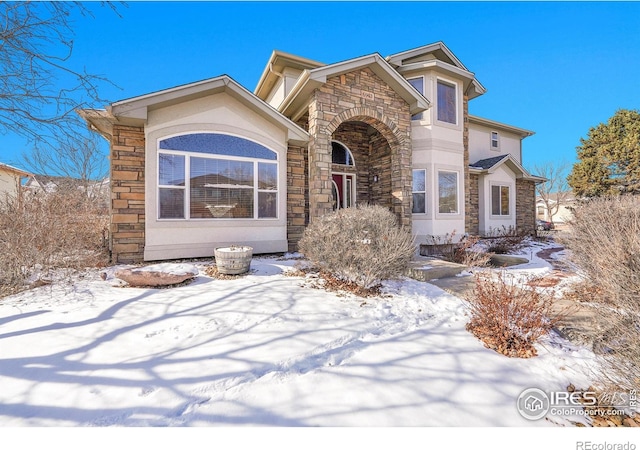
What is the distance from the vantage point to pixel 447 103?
1089 centimetres

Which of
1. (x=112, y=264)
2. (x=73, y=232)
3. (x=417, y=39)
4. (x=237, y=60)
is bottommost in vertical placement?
(x=112, y=264)

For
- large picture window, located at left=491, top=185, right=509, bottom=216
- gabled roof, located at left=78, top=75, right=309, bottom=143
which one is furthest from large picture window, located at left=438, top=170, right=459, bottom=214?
gabled roof, located at left=78, top=75, right=309, bottom=143

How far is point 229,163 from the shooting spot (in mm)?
7730

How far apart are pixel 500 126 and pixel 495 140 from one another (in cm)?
87

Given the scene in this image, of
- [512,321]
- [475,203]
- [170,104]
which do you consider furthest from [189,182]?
[475,203]

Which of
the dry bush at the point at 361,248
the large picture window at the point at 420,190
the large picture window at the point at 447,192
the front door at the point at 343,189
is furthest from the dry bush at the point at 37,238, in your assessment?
the large picture window at the point at 447,192

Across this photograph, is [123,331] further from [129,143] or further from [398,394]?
[129,143]

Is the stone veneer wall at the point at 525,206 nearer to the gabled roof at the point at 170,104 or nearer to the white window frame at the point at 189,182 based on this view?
the gabled roof at the point at 170,104

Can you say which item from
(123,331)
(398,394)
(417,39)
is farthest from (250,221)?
(417,39)

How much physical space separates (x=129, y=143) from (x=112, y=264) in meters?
3.20

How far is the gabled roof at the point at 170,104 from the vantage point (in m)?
6.32

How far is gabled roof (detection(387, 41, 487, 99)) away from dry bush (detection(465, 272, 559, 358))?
10.0 metres

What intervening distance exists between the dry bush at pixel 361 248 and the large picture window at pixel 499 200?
11721 millimetres

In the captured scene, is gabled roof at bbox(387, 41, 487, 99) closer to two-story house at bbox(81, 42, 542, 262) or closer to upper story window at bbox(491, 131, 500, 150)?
two-story house at bbox(81, 42, 542, 262)
